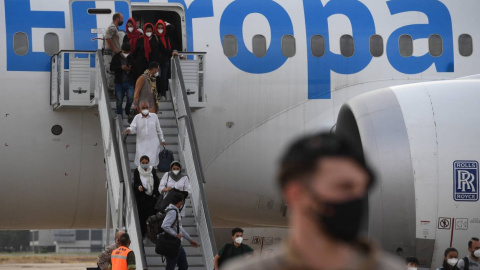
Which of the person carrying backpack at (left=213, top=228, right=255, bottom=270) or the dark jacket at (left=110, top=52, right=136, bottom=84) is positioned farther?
the dark jacket at (left=110, top=52, right=136, bottom=84)

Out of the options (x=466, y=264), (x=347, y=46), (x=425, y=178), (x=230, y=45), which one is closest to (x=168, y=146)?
(x=230, y=45)

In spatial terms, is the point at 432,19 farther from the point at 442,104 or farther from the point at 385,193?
the point at 385,193

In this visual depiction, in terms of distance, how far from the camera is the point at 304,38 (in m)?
13.4

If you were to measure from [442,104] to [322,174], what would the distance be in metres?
9.33

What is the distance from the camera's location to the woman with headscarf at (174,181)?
10.8 metres

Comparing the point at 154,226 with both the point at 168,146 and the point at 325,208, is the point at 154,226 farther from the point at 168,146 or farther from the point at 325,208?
the point at 325,208

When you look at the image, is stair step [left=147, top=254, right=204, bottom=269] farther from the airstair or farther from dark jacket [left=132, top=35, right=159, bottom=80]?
dark jacket [left=132, top=35, right=159, bottom=80]

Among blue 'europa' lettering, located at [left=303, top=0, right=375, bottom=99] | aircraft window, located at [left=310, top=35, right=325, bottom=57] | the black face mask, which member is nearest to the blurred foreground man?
the black face mask

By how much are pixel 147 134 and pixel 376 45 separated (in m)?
3.95

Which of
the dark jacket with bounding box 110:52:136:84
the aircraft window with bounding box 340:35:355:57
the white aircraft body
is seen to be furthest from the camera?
the aircraft window with bounding box 340:35:355:57

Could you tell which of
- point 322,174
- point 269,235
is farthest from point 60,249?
point 322,174

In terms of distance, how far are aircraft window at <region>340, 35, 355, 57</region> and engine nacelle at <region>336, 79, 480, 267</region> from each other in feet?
9.78

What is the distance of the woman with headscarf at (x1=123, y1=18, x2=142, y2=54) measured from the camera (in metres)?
12.6

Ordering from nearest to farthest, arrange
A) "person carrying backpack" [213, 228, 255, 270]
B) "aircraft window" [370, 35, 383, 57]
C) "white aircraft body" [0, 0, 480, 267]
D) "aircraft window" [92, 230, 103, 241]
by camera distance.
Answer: "person carrying backpack" [213, 228, 255, 270] < "white aircraft body" [0, 0, 480, 267] < "aircraft window" [370, 35, 383, 57] < "aircraft window" [92, 230, 103, 241]
